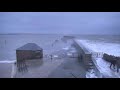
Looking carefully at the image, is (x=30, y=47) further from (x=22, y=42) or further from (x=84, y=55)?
(x=84, y=55)

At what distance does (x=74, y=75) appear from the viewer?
3371 mm

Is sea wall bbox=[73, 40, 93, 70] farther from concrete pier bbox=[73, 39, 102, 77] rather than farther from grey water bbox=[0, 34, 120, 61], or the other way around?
grey water bbox=[0, 34, 120, 61]

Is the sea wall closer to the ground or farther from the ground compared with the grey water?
closer to the ground

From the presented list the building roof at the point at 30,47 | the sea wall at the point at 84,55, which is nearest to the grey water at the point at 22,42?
the building roof at the point at 30,47

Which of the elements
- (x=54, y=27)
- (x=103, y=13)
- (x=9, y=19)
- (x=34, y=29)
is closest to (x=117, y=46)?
(x=103, y=13)

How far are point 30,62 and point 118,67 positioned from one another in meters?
1.45

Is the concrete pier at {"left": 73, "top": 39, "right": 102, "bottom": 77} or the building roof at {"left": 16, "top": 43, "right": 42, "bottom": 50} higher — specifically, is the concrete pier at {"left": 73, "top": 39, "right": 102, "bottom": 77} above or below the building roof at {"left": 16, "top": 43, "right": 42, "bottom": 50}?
below

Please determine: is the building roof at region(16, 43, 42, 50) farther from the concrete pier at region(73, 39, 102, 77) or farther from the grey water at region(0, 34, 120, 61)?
the concrete pier at region(73, 39, 102, 77)

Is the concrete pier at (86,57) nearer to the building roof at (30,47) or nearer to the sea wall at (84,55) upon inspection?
the sea wall at (84,55)

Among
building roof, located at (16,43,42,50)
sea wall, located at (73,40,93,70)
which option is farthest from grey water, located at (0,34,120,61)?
sea wall, located at (73,40,93,70)

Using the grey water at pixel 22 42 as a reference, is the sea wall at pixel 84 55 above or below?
below

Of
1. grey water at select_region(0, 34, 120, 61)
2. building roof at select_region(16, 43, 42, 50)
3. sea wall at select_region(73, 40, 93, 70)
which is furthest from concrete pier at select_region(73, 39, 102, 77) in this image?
building roof at select_region(16, 43, 42, 50)

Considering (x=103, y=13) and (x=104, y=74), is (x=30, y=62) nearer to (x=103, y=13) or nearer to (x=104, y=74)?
(x=104, y=74)
